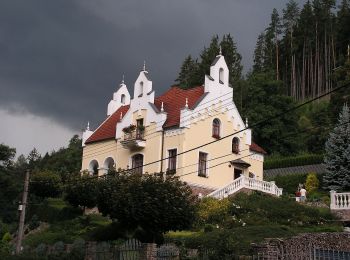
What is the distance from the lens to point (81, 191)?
39344 mm

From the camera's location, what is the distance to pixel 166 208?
85.4 feet

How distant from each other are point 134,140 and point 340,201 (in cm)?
1713

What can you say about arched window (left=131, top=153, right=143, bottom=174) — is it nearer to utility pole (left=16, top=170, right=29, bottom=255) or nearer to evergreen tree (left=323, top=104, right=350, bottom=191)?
utility pole (left=16, top=170, right=29, bottom=255)

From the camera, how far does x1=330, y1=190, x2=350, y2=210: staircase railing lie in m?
33.0

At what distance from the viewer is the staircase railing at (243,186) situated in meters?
37.6

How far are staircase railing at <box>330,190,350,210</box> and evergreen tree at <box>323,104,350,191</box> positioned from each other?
7935 millimetres

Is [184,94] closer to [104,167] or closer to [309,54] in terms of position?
[104,167]

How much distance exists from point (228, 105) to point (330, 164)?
9.02 metres

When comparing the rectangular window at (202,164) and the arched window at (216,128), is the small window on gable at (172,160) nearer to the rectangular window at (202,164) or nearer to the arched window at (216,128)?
the rectangular window at (202,164)

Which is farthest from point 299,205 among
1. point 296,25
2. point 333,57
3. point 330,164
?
point 296,25

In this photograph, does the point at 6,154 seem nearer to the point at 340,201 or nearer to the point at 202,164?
the point at 202,164

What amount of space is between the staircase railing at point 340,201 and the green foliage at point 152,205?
1010cm

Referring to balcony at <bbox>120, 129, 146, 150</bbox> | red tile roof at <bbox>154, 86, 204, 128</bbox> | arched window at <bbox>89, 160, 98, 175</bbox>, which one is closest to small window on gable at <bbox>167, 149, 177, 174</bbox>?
red tile roof at <bbox>154, 86, 204, 128</bbox>

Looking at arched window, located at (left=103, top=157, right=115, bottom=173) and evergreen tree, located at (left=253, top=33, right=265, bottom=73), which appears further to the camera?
evergreen tree, located at (left=253, top=33, right=265, bottom=73)
